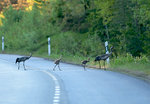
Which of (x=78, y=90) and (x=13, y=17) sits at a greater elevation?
(x=13, y=17)

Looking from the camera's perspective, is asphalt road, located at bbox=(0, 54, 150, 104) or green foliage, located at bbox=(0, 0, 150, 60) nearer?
asphalt road, located at bbox=(0, 54, 150, 104)

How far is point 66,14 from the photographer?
52625 millimetres

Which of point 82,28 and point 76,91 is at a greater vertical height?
point 82,28

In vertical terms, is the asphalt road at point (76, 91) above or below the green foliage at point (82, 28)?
below

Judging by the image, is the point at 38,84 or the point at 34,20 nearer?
the point at 38,84

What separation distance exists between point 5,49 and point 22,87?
33.7 metres

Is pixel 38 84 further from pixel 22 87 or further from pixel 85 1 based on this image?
pixel 85 1

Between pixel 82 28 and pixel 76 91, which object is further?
pixel 82 28

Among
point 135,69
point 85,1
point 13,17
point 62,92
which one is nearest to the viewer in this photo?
point 62,92

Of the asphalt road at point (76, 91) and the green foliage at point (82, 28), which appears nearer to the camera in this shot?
the asphalt road at point (76, 91)

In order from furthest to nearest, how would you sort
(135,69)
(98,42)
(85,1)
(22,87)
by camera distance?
(85,1) < (98,42) < (135,69) < (22,87)

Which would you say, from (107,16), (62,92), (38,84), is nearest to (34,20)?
(107,16)

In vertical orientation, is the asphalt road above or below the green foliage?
below

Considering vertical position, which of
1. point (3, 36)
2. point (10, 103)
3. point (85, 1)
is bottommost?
point (10, 103)
